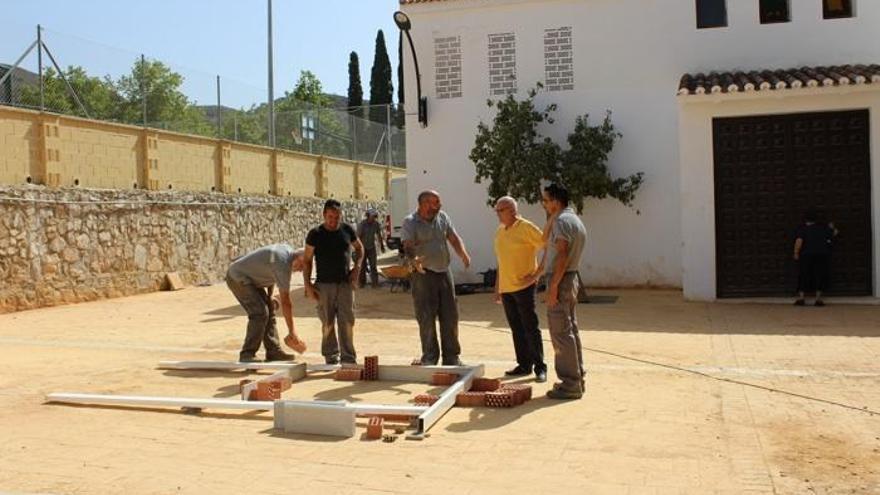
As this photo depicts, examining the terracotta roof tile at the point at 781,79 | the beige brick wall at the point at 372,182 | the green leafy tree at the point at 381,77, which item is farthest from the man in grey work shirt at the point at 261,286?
the green leafy tree at the point at 381,77

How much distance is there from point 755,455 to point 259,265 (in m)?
5.26

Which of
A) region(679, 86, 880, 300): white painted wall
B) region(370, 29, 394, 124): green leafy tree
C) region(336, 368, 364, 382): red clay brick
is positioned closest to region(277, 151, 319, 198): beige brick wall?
region(679, 86, 880, 300): white painted wall

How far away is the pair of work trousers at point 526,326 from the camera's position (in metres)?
7.77

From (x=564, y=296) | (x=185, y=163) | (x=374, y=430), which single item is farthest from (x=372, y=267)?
(x=374, y=430)

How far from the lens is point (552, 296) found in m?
6.88

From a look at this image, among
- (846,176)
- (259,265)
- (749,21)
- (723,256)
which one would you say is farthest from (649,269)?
(259,265)

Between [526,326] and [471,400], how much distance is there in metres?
1.32

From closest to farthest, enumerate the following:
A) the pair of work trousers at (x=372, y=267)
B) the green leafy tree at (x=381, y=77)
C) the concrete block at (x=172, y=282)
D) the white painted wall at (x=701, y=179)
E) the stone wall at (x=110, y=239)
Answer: the white painted wall at (x=701, y=179), the stone wall at (x=110, y=239), the pair of work trousers at (x=372, y=267), the concrete block at (x=172, y=282), the green leafy tree at (x=381, y=77)

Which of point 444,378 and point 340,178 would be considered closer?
point 444,378

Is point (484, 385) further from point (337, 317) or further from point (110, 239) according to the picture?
point (110, 239)

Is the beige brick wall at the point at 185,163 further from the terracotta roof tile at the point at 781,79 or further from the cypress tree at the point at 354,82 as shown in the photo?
the cypress tree at the point at 354,82

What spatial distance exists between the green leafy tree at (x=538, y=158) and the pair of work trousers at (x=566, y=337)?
311 inches

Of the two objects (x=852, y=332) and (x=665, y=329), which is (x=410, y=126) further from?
(x=852, y=332)

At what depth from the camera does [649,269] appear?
15.7 meters
